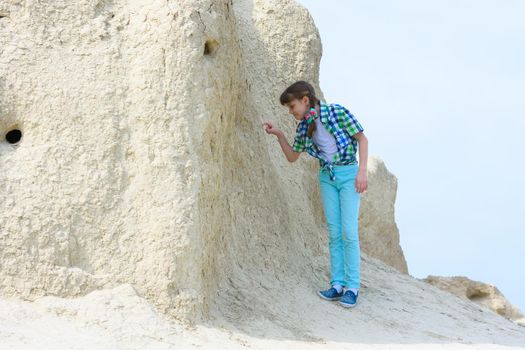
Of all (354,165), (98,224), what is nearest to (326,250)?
(354,165)

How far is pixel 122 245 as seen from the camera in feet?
17.7

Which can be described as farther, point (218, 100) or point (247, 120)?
point (247, 120)

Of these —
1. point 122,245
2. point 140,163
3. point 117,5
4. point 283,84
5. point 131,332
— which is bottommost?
point 131,332

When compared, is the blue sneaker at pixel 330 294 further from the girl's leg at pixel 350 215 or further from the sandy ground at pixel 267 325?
the girl's leg at pixel 350 215

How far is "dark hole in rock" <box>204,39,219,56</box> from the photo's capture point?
5938 mm

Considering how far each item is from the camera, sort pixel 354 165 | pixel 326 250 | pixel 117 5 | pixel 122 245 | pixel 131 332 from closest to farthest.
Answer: pixel 131 332
pixel 122 245
pixel 117 5
pixel 354 165
pixel 326 250

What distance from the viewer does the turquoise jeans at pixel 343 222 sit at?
6.64 meters

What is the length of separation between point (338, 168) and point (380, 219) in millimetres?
4792

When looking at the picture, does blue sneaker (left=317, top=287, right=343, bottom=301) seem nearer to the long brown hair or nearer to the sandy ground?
the sandy ground

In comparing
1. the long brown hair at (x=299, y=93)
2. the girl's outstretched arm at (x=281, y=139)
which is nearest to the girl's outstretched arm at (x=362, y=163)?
the long brown hair at (x=299, y=93)

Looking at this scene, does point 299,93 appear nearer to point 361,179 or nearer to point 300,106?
point 300,106

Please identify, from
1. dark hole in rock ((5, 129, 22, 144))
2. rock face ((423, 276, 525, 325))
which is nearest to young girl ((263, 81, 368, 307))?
dark hole in rock ((5, 129, 22, 144))

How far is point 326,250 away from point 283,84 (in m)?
1.57

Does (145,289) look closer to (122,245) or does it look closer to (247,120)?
(122,245)
